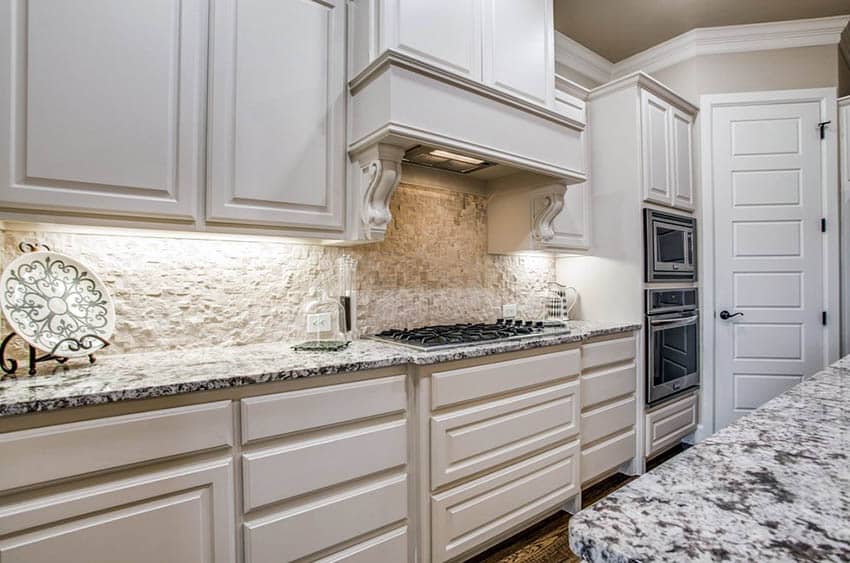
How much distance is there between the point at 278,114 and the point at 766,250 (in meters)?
3.34

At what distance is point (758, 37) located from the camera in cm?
312

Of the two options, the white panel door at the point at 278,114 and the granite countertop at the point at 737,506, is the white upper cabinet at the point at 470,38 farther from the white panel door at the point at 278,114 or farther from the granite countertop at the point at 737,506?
the granite countertop at the point at 737,506

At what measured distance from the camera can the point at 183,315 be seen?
1740mm

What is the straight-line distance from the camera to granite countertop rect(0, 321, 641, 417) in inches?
43.7

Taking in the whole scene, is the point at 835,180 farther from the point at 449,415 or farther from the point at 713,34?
the point at 449,415

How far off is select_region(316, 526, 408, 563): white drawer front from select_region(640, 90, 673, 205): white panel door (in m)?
2.38

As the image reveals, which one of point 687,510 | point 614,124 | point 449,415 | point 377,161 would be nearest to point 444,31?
point 377,161

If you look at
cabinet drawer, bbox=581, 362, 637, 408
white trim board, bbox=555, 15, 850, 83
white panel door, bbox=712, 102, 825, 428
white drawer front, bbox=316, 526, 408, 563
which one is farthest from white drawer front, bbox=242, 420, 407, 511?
white trim board, bbox=555, 15, 850, 83

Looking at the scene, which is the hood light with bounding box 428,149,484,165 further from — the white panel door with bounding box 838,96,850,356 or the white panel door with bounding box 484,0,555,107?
the white panel door with bounding box 838,96,850,356

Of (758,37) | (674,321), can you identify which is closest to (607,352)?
(674,321)

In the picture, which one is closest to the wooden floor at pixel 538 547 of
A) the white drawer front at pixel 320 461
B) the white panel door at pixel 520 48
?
the white drawer front at pixel 320 461

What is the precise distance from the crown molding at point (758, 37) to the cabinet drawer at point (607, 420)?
2.57 meters

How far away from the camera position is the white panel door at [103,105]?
1282 mm

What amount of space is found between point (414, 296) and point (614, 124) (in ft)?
5.80
